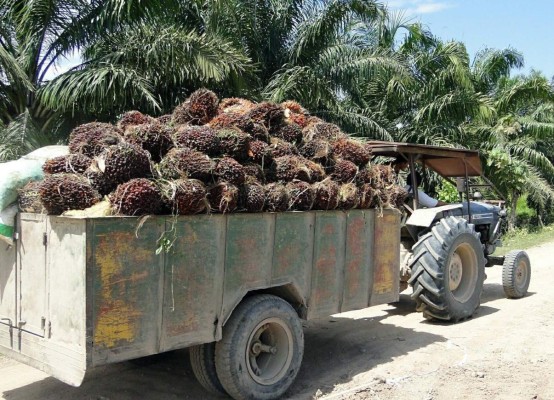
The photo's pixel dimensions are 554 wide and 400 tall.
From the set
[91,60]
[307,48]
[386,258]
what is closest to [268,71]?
[307,48]

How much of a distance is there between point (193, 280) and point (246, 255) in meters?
0.54

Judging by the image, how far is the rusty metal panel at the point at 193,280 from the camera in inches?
A: 166

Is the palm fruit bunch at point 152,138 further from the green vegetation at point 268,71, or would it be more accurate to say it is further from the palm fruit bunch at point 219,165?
the green vegetation at point 268,71

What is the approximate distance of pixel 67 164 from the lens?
4.41 m

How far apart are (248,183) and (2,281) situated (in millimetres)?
2032

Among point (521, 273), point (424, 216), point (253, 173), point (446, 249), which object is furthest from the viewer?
point (521, 273)

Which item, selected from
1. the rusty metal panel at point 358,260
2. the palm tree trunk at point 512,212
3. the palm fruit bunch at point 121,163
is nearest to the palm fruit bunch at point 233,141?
the palm fruit bunch at point 121,163

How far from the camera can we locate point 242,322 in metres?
4.69

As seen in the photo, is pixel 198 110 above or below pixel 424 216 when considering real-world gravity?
above

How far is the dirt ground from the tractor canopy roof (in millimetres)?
2207

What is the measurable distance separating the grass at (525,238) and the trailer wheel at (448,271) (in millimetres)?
6878

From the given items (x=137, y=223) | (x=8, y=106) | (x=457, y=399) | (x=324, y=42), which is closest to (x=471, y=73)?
(x=324, y=42)

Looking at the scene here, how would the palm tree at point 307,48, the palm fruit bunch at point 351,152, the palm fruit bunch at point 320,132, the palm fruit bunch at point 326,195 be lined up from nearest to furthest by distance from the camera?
the palm fruit bunch at point 326,195
the palm fruit bunch at point 320,132
the palm fruit bunch at point 351,152
the palm tree at point 307,48

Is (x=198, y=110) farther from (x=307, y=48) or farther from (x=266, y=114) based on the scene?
(x=307, y=48)
